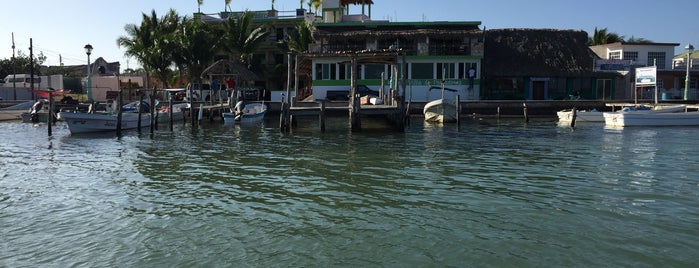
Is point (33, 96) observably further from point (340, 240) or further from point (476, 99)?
point (340, 240)

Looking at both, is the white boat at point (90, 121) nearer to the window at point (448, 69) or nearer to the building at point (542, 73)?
the window at point (448, 69)

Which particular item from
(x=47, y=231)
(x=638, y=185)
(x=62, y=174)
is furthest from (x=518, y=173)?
(x=62, y=174)

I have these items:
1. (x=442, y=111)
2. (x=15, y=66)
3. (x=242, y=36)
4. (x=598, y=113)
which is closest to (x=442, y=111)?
(x=442, y=111)

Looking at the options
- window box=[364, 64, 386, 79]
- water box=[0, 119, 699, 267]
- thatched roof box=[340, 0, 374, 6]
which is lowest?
water box=[0, 119, 699, 267]

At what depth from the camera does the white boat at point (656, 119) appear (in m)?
32.5

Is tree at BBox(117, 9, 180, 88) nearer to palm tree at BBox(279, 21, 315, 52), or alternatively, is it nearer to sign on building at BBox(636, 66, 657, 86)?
palm tree at BBox(279, 21, 315, 52)

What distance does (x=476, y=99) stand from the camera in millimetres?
45938

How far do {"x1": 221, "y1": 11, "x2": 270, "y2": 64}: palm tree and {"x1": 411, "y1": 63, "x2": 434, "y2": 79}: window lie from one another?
14.5m

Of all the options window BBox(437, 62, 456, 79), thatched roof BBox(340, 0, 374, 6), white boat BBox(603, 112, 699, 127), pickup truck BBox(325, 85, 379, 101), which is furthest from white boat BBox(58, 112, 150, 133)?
thatched roof BBox(340, 0, 374, 6)

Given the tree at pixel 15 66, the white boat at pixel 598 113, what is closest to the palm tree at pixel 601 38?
the white boat at pixel 598 113

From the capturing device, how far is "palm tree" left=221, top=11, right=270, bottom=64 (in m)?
49.7

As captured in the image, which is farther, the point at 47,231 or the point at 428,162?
the point at 428,162

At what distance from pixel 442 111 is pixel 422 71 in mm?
12380

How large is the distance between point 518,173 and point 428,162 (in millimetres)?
3163
